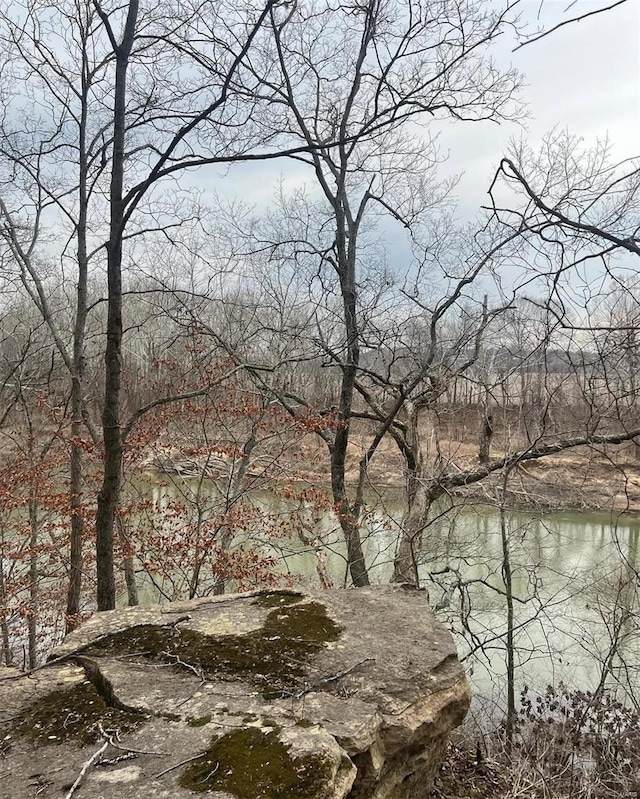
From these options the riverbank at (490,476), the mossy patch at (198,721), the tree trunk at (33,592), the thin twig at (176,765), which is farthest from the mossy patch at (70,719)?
the tree trunk at (33,592)

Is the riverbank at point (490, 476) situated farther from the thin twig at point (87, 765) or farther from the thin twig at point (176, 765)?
the thin twig at point (87, 765)

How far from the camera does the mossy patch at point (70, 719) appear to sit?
6.93 ft

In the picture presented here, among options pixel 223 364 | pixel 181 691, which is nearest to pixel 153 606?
pixel 181 691

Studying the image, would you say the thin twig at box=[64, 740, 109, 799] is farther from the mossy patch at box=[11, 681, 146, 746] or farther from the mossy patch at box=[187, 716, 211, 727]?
the mossy patch at box=[187, 716, 211, 727]

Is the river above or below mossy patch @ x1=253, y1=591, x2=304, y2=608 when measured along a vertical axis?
below

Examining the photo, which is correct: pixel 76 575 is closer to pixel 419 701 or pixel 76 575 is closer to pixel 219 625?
pixel 219 625

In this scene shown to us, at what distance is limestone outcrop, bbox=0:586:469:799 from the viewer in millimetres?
1849

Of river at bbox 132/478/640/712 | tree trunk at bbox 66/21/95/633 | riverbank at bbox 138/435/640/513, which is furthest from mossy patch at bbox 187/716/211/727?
tree trunk at bbox 66/21/95/633

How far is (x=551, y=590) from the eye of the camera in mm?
10641

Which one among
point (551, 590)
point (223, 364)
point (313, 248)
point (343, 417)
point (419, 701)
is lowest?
point (551, 590)

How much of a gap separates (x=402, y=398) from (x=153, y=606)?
16.1 ft

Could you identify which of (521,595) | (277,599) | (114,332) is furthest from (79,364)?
(521,595)

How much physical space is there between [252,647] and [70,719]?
2.79 ft

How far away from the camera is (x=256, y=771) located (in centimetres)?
183
